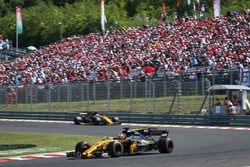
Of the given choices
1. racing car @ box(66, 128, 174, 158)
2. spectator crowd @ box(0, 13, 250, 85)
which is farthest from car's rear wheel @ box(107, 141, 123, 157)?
spectator crowd @ box(0, 13, 250, 85)

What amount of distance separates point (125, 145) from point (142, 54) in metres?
23.7

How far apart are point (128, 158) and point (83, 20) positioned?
5392 centimetres

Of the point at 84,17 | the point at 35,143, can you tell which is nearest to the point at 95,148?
the point at 35,143

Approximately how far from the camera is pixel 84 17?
71.8 m

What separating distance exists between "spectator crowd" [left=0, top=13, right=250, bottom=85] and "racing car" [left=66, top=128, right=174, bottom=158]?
52.0 ft

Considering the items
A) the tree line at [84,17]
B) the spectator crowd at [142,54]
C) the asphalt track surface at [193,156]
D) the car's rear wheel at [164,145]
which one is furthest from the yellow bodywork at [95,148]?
the tree line at [84,17]

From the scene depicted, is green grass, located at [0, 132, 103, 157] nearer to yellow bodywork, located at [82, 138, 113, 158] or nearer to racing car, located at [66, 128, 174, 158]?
racing car, located at [66, 128, 174, 158]

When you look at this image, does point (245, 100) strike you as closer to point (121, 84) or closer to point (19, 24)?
point (121, 84)

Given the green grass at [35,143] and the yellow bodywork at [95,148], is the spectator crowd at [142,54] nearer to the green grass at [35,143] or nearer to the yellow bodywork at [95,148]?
the green grass at [35,143]

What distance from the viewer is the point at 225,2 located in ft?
257

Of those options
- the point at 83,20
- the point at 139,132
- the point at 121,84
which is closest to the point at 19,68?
the point at 121,84

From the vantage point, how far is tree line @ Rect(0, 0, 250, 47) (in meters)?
70.8

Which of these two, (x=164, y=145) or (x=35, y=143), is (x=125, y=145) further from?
(x=35, y=143)

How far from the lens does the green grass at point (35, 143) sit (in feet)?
73.4
